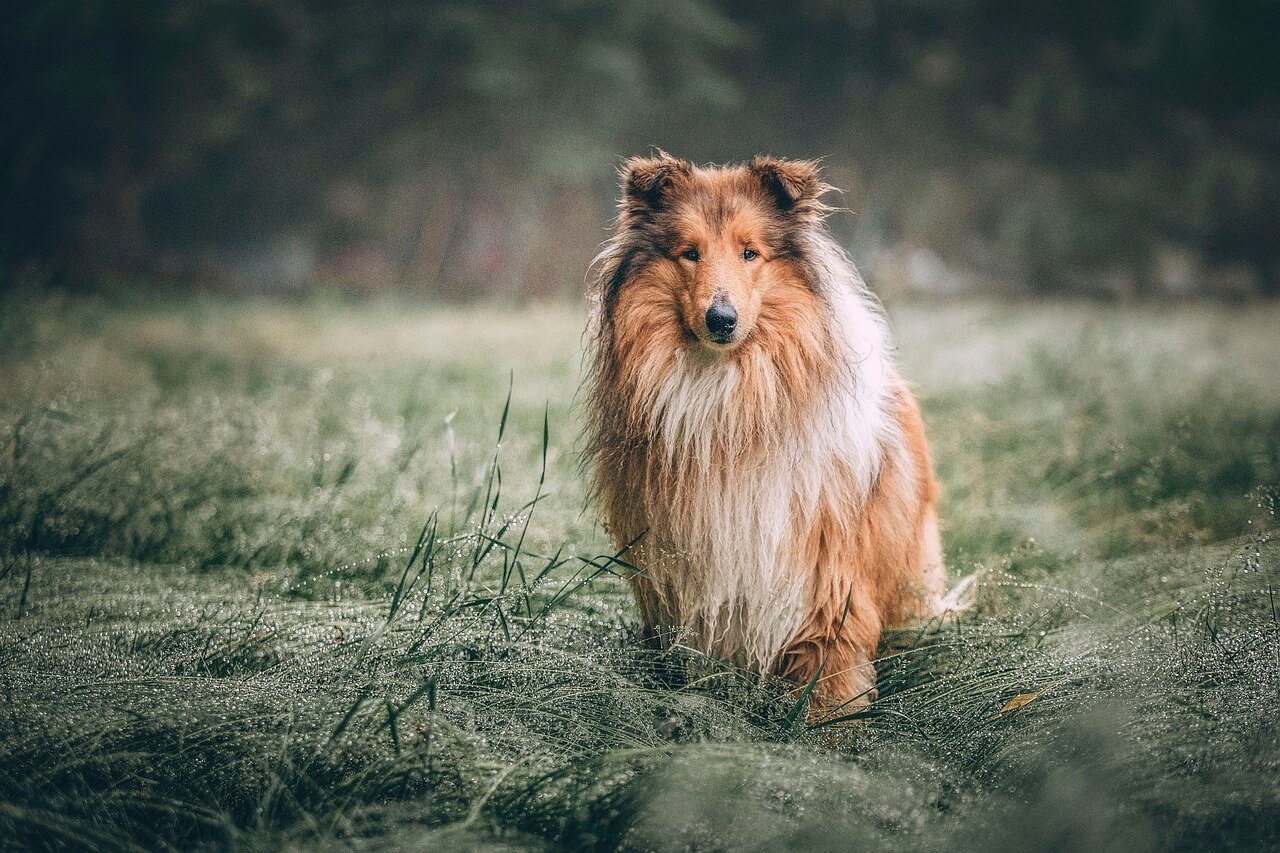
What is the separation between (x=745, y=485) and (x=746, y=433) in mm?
156

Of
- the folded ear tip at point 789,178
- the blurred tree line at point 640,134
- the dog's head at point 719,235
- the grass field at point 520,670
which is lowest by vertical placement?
the grass field at point 520,670

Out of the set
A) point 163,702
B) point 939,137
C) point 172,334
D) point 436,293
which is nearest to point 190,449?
point 163,702

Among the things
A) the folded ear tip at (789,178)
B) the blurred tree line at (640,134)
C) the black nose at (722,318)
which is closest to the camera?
the black nose at (722,318)

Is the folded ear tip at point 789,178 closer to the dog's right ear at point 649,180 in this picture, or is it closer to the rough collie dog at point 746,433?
the rough collie dog at point 746,433

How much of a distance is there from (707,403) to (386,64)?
14104 mm

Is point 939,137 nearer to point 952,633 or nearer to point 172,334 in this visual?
point 172,334

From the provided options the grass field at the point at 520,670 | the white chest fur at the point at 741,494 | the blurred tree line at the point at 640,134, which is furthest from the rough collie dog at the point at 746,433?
the blurred tree line at the point at 640,134

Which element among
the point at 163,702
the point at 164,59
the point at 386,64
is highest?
the point at 386,64

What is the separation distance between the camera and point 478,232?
15.1m

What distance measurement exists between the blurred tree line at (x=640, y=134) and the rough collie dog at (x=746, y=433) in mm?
11388

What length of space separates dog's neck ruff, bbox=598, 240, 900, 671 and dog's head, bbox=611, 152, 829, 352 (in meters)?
0.15

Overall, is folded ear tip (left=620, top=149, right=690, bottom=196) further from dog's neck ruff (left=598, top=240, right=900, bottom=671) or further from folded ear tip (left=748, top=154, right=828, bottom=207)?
dog's neck ruff (left=598, top=240, right=900, bottom=671)

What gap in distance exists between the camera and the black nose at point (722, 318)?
7.71 ft

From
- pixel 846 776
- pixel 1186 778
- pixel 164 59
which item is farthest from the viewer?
pixel 164 59
